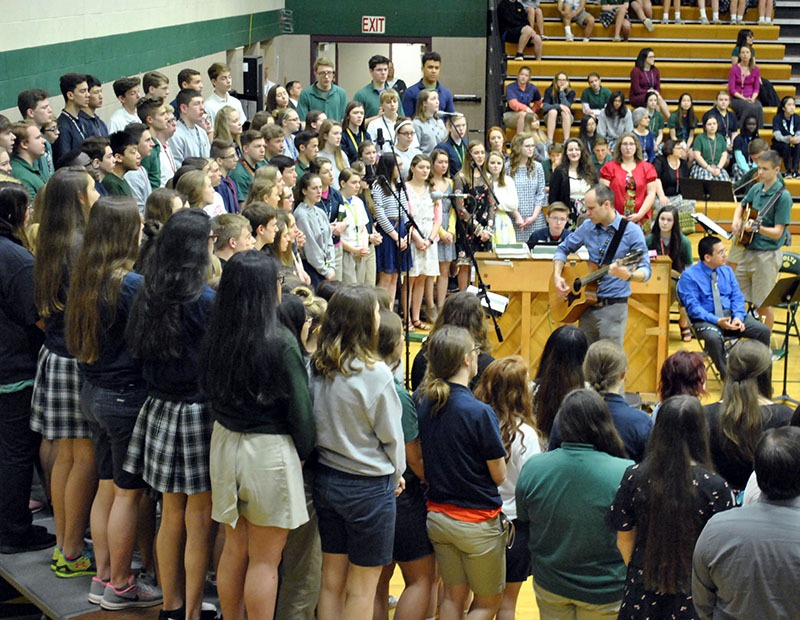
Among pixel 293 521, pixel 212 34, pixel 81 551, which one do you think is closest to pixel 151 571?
pixel 81 551

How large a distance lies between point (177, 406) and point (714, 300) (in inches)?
194

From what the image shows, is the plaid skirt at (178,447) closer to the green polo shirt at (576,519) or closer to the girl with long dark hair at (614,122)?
the green polo shirt at (576,519)

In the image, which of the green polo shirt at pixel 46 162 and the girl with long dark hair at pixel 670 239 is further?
the girl with long dark hair at pixel 670 239

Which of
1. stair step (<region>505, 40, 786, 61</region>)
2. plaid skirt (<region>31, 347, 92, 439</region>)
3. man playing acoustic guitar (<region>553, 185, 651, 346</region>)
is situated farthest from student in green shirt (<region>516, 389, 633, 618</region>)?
stair step (<region>505, 40, 786, 61</region>)

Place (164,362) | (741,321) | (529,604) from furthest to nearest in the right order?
(741,321)
(529,604)
(164,362)

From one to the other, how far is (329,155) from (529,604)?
4.67 m

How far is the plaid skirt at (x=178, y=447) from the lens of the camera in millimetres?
4125

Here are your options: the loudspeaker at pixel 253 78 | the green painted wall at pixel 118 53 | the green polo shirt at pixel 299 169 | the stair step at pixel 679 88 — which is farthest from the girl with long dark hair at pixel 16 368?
the stair step at pixel 679 88

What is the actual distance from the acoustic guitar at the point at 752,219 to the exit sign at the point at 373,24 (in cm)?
939

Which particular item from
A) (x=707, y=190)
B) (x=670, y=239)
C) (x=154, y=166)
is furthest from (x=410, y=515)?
(x=707, y=190)

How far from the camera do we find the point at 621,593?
3898 millimetres

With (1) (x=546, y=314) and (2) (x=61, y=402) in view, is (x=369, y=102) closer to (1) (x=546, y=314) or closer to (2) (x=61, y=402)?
(1) (x=546, y=314)

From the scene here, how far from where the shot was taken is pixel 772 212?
8.95m

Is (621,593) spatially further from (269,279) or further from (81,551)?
(81,551)
